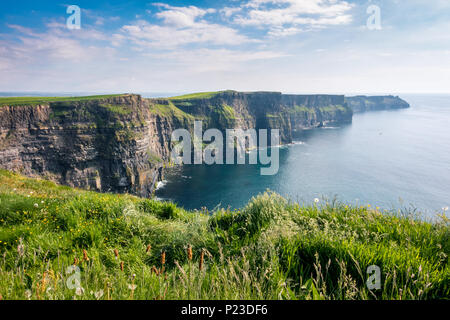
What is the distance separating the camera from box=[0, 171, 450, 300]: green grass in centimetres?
308

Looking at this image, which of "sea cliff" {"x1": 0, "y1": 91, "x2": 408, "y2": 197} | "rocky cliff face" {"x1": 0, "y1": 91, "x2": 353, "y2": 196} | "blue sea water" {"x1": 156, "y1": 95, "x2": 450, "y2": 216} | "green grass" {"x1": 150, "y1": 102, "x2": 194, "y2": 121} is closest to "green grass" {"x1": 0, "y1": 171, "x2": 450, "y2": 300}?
"blue sea water" {"x1": 156, "y1": 95, "x2": 450, "y2": 216}

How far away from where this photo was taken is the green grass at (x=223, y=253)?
308 cm

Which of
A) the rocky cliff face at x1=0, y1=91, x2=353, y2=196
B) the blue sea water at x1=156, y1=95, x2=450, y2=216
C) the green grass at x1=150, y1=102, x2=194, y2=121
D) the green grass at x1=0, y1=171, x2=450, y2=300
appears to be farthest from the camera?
the green grass at x1=150, y1=102, x2=194, y2=121

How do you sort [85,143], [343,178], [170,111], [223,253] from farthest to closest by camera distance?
1. [170,111]
2. [343,178]
3. [85,143]
4. [223,253]

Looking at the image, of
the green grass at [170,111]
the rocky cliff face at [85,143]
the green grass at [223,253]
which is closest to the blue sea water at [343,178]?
the rocky cliff face at [85,143]

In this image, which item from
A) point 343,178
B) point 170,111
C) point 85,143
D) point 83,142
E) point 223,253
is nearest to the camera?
point 223,253

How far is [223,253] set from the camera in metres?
4.80

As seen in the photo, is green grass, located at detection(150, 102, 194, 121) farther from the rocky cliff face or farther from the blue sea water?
the blue sea water

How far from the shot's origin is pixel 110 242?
5.56 m

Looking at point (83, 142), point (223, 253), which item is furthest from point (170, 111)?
point (223, 253)

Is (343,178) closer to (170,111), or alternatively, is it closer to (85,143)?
(85,143)

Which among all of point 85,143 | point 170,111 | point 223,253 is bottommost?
point 85,143

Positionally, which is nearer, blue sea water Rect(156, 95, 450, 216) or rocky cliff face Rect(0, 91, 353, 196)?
rocky cliff face Rect(0, 91, 353, 196)

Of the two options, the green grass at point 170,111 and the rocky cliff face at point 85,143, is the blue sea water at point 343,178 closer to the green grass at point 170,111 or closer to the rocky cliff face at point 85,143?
the rocky cliff face at point 85,143
